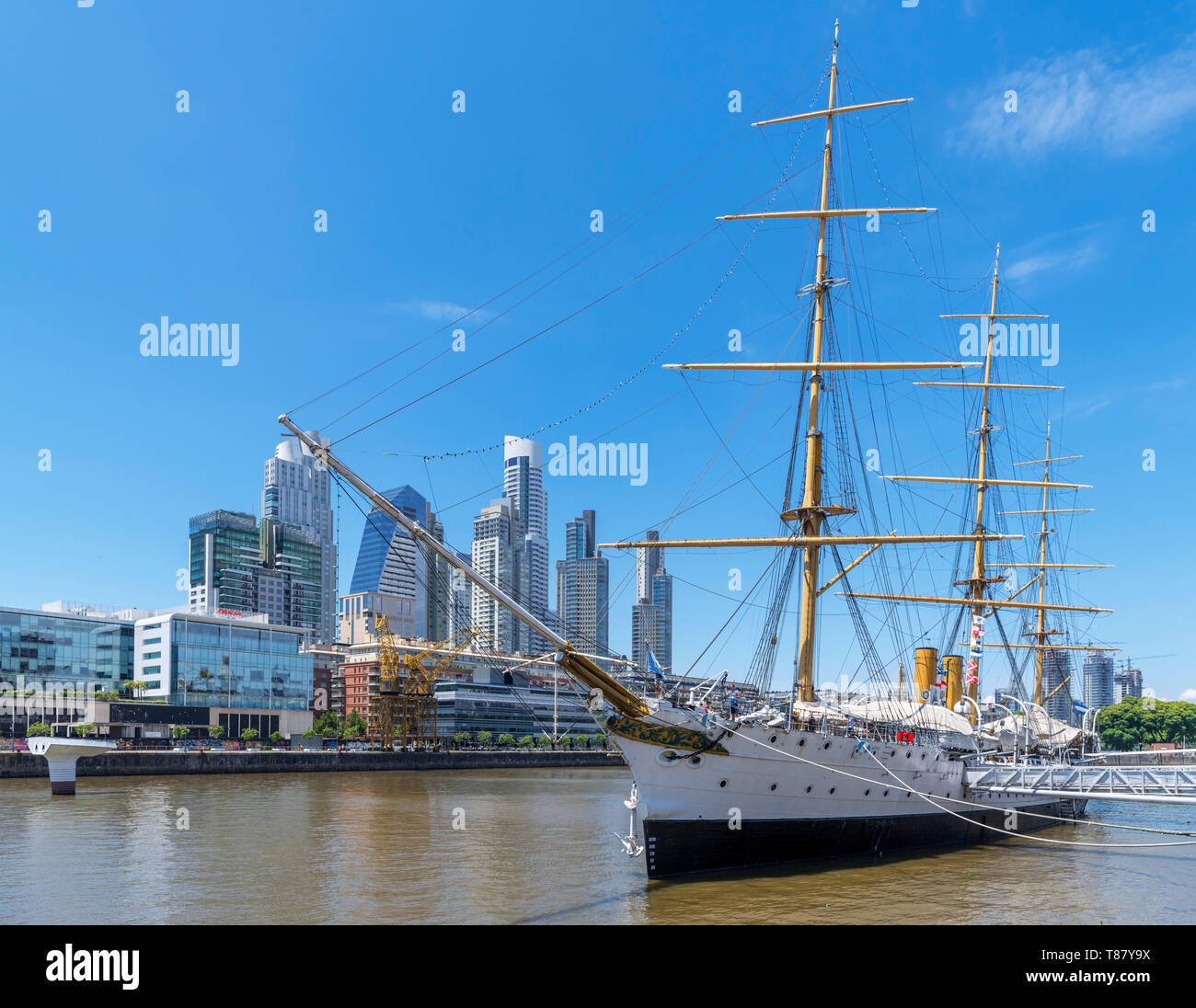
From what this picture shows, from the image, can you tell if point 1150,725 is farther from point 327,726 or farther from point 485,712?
point 327,726

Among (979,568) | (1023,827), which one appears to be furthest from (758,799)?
(979,568)

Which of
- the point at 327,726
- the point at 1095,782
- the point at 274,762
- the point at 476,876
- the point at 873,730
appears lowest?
the point at 327,726

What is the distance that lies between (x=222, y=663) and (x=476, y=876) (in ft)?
347

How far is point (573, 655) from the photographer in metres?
28.0

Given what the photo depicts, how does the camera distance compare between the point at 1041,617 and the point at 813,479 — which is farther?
the point at 1041,617

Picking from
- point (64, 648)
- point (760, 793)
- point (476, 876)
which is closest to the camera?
point (760, 793)

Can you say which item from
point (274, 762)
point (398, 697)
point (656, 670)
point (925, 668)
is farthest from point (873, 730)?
point (398, 697)

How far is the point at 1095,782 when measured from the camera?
3844 centimetres

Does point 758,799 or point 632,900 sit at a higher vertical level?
point 758,799
